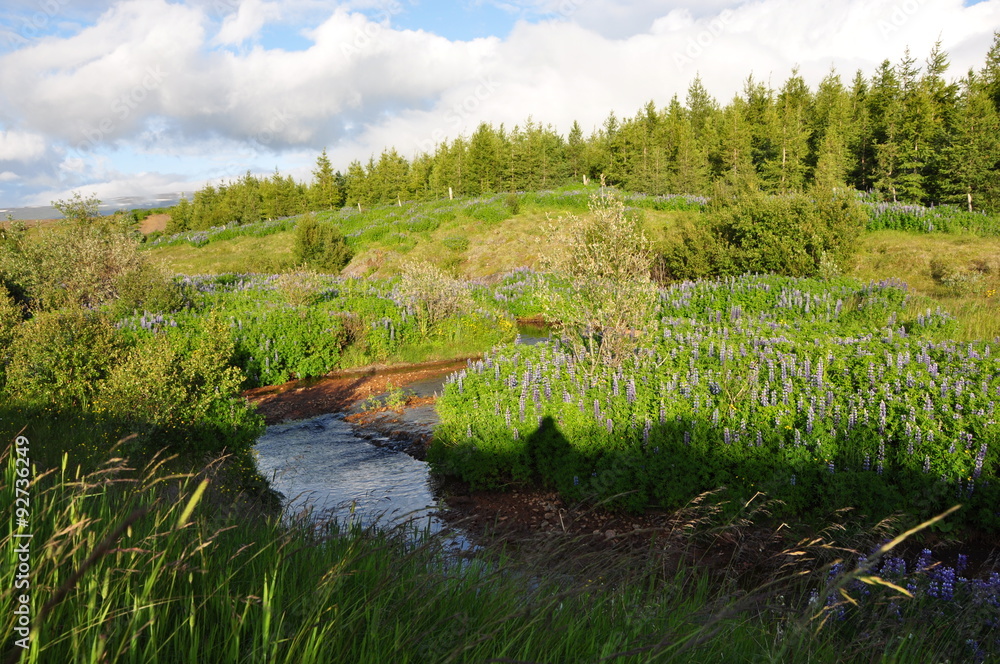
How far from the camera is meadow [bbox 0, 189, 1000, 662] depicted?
2061 mm

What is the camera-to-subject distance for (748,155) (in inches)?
1555

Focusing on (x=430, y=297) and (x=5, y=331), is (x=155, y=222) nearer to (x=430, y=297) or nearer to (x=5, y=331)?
(x=430, y=297)

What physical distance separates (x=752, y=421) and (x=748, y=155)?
127 ft

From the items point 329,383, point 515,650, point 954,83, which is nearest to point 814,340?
point 515,650

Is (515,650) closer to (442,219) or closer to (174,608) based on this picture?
(174,608)

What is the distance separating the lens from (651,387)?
7.17 m

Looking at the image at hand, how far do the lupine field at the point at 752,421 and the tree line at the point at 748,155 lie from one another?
13211 millimetres

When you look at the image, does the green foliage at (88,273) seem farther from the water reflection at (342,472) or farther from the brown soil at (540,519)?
the water reflection at (342,472)

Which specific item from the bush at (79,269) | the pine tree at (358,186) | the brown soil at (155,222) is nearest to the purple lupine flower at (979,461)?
the bush at (79,269)

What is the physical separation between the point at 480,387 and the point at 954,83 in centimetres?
4525

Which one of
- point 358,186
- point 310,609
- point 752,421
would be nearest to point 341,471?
point 752,421

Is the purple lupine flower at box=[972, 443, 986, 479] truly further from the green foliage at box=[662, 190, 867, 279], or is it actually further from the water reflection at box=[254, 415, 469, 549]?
the green foliage at box=[662, 190, 867, 279]

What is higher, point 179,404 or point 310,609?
point 310,609

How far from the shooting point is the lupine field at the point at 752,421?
5.33 meters
